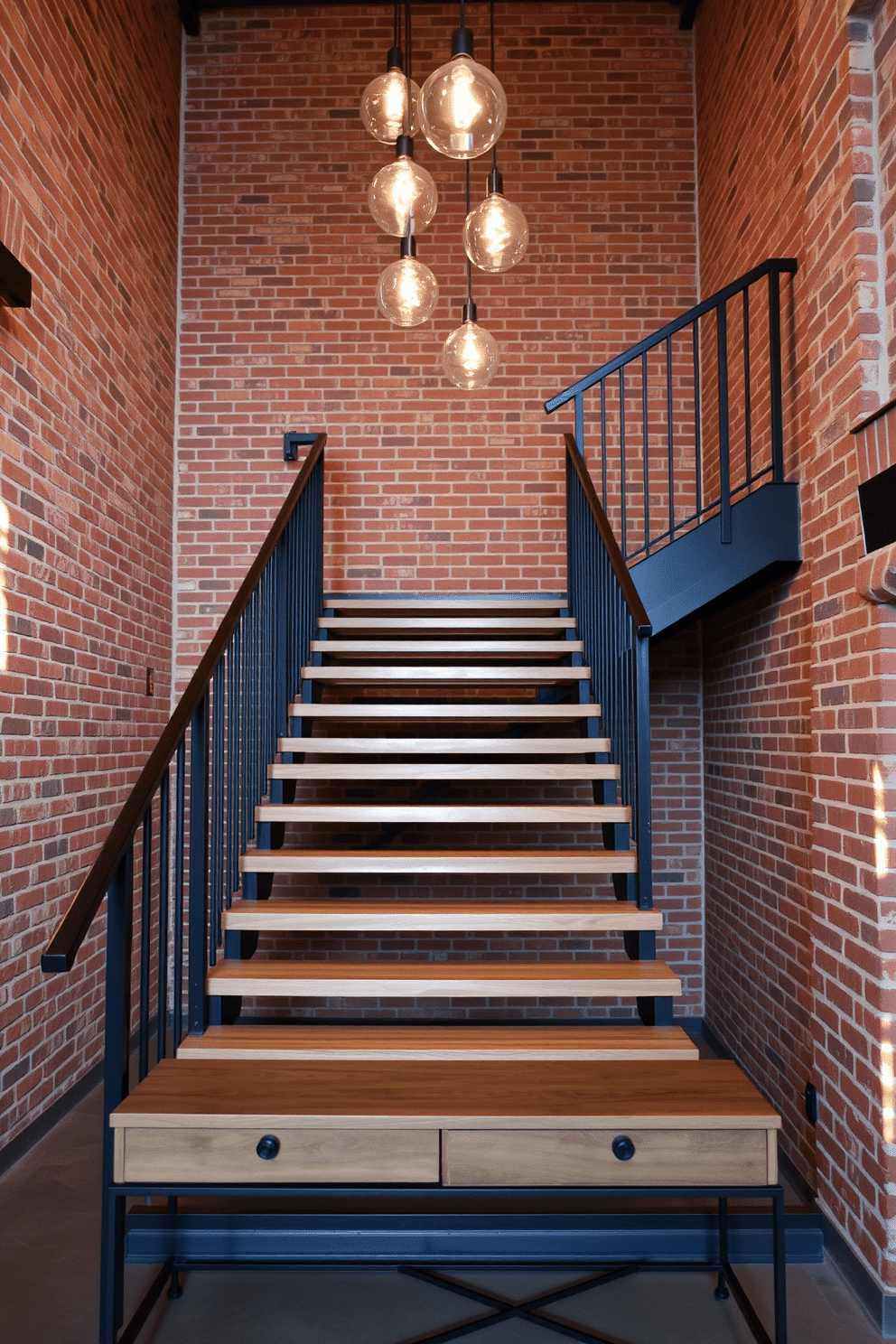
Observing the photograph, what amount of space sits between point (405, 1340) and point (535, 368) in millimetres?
3937

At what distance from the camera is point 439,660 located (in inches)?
151

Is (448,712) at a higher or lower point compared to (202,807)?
higher

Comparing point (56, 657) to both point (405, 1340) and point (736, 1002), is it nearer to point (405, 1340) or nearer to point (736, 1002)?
point (405, 1340)

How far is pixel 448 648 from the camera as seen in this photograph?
11.4ft

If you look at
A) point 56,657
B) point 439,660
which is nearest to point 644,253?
point 439,660

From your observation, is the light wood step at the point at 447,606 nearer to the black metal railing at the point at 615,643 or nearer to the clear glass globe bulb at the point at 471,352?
the black metal railing at the point at 615,643

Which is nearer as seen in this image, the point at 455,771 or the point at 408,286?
the point at 408,286

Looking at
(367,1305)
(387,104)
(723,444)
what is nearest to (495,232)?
(387,104)

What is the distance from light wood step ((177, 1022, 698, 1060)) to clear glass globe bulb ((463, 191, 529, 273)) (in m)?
1.95

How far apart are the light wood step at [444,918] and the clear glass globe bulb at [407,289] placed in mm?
1638

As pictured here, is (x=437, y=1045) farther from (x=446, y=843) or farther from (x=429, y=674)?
(x=446, y=843)

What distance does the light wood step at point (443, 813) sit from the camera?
2.69 m

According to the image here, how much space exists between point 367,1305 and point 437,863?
1.04 metres

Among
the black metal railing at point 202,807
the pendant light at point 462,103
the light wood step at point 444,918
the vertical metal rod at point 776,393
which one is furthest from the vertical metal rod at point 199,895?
the vertical metal rod at point 776,393
